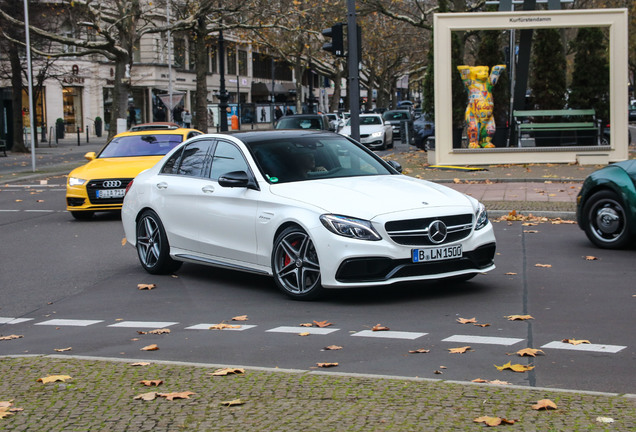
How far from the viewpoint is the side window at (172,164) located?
427 inches

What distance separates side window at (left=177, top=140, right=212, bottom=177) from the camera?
10.4 meters

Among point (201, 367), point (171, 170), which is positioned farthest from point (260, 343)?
point (171, 170)

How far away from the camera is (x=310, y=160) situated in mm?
9727

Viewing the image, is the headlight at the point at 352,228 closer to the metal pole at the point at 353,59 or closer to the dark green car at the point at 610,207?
the dark green car at the point at 610,207

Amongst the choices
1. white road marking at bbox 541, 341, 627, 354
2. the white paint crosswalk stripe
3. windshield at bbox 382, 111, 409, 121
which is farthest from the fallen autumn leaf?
windshield at bbox 382, 111, 409, 121

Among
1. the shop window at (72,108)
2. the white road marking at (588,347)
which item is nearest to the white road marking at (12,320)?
the white road marking at (588,347)

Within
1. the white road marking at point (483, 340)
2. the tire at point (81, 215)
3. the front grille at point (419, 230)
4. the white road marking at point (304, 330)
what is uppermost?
the front grille at point (419, 230)

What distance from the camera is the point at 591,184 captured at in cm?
1195

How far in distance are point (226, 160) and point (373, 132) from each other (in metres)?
33.0

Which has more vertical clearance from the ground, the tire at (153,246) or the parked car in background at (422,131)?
the parked car in background at (422,131)

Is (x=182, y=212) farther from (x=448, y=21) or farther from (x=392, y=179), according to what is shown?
(x=448, y=21)

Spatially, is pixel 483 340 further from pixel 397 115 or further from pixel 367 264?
pixel 397 115

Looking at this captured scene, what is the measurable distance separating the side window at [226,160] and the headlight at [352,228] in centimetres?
158

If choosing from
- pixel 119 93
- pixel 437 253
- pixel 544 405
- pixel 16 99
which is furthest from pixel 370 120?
pixel 544 405
